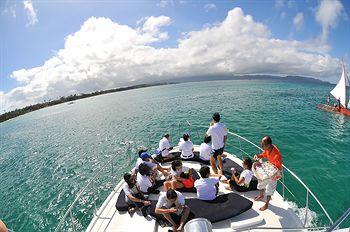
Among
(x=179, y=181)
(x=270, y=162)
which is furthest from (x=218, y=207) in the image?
(x=270, y=162)

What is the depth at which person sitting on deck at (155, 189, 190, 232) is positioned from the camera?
591 centimetres

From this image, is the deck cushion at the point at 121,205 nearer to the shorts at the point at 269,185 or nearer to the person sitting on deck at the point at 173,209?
the person sitting on deck at the point at 173,209

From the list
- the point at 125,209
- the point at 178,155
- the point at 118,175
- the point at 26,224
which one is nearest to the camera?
the point at 125,209

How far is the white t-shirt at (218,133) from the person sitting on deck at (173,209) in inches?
139

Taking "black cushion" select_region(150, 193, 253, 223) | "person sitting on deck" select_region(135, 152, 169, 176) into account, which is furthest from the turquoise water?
"black cushion" select_region(150, 193, 253, 223)

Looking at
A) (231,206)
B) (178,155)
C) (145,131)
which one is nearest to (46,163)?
(145,131)

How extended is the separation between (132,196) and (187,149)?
408 cm

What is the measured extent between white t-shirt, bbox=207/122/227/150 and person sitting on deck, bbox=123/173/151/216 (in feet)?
12.5

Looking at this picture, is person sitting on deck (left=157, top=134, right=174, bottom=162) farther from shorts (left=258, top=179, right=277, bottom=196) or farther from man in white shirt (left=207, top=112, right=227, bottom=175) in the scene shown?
shorts (left=258, top=179, right=277, bottom=196)

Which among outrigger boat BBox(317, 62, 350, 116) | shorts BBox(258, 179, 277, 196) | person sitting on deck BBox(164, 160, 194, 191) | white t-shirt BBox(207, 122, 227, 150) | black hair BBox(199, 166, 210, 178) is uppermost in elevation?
white t-shirt BBox(207, 122, 227, 150)

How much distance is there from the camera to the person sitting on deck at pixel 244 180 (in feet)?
23.9

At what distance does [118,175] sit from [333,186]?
13620 millimetres

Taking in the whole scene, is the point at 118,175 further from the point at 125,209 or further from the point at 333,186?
the point at 333,186

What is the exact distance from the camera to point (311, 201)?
10219mm
